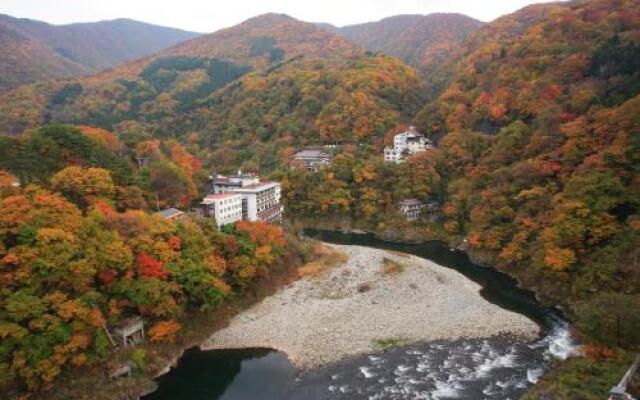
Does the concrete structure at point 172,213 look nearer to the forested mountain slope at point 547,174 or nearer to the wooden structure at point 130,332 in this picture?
the wooden structure at point 130,332

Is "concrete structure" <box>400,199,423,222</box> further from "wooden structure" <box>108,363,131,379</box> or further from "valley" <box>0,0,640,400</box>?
"wooden structure" <box>108,363,131,379</box>

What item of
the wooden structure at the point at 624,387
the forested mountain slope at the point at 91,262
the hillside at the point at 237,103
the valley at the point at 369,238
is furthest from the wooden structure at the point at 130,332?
the hillside at the point at 237,103

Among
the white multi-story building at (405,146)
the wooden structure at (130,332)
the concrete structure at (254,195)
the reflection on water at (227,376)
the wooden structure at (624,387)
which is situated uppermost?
the white multi-story building at (405,146)

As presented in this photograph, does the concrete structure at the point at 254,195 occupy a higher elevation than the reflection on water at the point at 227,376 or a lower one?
higher

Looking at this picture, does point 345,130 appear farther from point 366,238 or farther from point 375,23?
point 375,23

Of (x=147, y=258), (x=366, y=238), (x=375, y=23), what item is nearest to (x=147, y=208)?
(x=147, y=258)

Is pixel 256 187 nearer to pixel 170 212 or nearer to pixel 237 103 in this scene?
pixel 170 212

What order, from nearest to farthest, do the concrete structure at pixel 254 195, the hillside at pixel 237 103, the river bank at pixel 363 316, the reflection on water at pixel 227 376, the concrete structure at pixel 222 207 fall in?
the reflection on water at pixel 227 376 < the river bank at pixel 363 316 < the concrete structure at pixel 222 207 < the concrete structure at pixel 254 195 < the hillside at pixel 237 103
